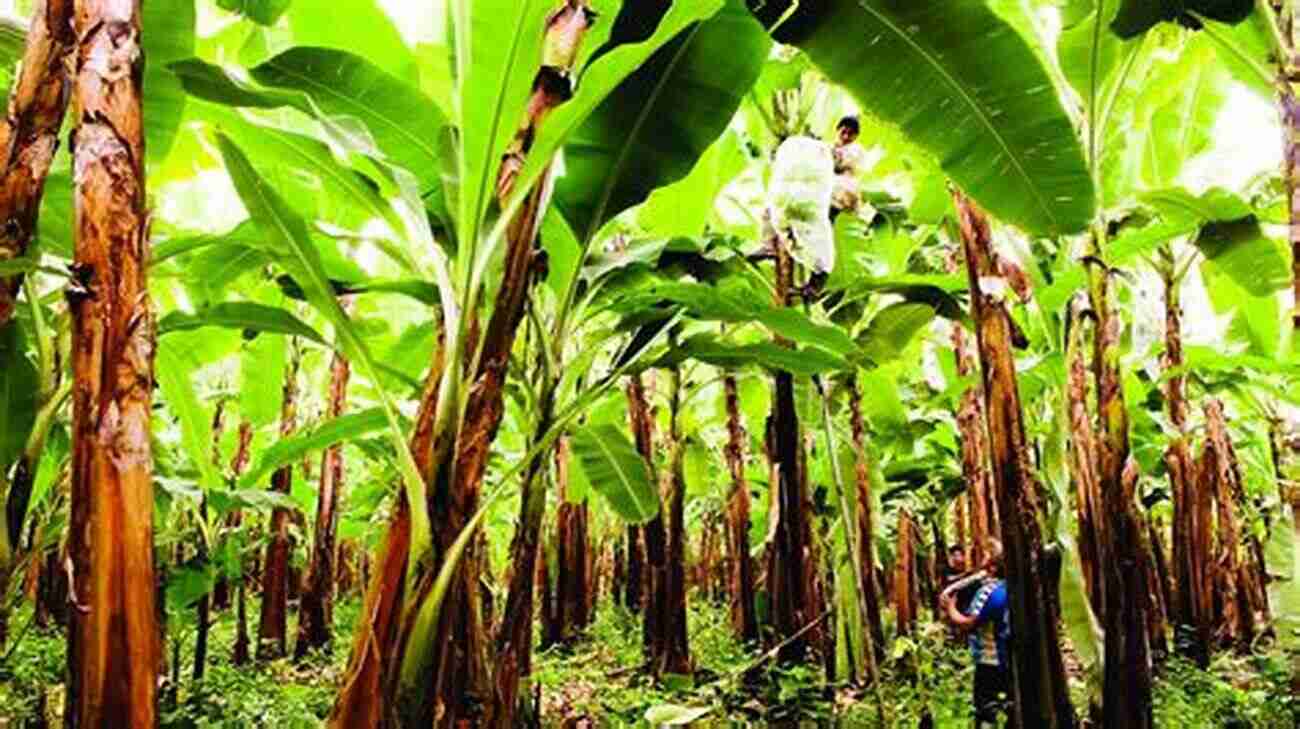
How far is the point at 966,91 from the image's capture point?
8.28 feet

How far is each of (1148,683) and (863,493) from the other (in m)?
1.64

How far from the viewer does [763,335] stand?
5.25m

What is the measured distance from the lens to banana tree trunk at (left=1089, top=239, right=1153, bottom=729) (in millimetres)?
3254

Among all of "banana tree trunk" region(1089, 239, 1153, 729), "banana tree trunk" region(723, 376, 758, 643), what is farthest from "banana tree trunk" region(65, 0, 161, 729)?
"banana tree trunk" region(723, 376, 758, 643)

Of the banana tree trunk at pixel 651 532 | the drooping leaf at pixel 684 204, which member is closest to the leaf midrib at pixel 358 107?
the drooping leaf at pixel 684 204

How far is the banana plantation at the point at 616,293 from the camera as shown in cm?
154

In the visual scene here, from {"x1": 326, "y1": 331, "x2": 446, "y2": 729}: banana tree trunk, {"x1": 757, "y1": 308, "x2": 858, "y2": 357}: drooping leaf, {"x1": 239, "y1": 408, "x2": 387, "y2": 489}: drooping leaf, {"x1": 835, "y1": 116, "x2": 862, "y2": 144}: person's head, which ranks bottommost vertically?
{"x1": 326, "y1": 331, "x2": 446, "y2": 729}: banana tree trunk

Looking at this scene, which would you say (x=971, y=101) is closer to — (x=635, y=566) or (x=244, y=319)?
(x=244, y=319)

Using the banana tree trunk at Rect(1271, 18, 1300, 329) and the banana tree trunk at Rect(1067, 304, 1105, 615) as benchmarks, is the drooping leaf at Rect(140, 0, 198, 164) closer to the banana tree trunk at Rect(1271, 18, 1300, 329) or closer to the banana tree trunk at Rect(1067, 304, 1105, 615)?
the banana tree trunk at Rect(1271, 18, 1300, 329)

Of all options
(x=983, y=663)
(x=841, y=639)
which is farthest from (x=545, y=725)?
(x=983, y=663)

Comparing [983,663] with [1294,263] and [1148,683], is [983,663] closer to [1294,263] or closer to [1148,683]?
[1148,683]

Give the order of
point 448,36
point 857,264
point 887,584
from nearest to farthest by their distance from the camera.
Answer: point 448,36
point 857,264
point 887,584

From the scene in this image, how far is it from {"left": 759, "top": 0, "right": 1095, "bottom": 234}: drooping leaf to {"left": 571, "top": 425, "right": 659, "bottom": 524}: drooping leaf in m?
1.53

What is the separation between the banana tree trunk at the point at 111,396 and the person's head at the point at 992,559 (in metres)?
4.16
